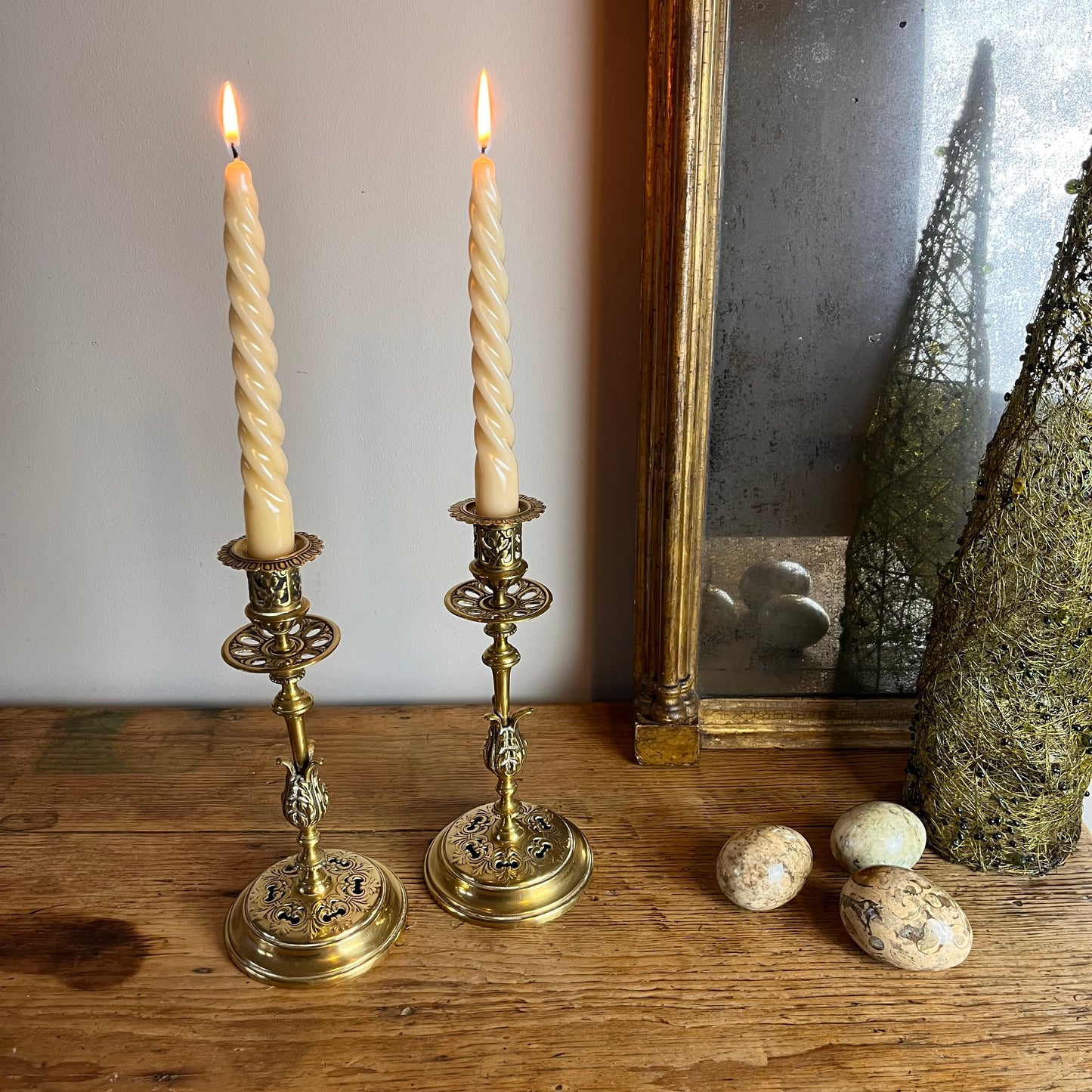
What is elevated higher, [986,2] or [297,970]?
[986,2]

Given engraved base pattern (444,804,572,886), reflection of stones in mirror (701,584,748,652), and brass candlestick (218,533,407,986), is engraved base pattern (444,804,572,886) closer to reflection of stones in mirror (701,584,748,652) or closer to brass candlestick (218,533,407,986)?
brass candlestick (218,533,407,986)

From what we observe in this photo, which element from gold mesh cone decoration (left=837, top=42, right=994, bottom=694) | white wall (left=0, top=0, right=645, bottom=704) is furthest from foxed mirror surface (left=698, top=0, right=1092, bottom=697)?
white wall (left=0, top=0, right=645, bottom=704)

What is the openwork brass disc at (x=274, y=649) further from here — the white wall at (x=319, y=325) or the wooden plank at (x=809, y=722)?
the wooden plank at (x=809, y=722)

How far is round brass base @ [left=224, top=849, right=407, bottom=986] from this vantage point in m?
0.56

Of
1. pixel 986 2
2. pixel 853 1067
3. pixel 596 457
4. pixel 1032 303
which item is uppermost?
pixel 986 2

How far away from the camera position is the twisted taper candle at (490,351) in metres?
0.49

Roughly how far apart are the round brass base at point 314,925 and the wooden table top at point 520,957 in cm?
1

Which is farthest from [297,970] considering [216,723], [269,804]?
[216,723]

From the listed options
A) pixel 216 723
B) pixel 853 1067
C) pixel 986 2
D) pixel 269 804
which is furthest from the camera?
pixel 216 723

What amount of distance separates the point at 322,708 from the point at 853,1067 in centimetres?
54

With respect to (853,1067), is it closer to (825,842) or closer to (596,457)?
(825,842)

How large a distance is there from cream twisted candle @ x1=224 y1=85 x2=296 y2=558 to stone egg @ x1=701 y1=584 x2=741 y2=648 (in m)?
0.37

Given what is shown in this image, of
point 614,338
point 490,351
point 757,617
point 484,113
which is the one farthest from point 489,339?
point 757,617

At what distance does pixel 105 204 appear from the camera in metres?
0.71
